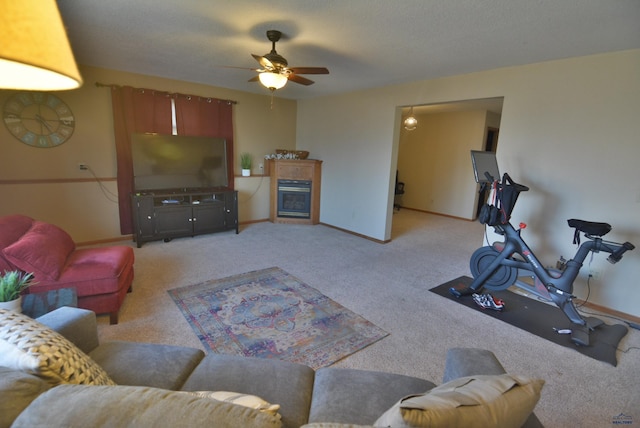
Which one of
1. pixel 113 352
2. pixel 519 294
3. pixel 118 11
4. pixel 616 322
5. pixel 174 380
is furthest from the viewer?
pixel 519 294

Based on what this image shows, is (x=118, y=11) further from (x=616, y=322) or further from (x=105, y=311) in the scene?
(x=616, y=322)

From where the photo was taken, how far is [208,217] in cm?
514

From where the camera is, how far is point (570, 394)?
2.02 metres

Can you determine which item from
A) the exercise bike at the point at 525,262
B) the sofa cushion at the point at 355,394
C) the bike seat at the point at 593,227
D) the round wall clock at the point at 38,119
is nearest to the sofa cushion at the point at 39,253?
the round wall clock at the point at 38,119

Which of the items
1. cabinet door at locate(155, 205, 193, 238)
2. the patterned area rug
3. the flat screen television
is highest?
the flat screen television

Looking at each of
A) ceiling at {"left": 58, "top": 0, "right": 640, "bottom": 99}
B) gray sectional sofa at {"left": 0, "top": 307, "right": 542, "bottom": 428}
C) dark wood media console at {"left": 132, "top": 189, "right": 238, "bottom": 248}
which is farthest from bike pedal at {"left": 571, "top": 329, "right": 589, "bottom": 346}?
dark wood media console at {"left": 132, "top": 189, "right": 238, "bottom": 248}

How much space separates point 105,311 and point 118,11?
2443 millimetres

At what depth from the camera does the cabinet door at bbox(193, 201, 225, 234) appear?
5.03m

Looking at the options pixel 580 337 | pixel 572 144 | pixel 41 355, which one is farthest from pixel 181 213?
pixel 572 144

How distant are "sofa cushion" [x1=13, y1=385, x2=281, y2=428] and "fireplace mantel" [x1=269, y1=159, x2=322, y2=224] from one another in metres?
5.59

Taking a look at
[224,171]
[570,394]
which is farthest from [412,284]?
[224,171]

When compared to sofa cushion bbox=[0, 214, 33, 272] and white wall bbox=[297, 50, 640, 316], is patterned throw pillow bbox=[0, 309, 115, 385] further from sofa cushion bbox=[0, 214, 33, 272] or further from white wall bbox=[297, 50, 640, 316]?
white wall bbox=[297, 50, 640, 316]

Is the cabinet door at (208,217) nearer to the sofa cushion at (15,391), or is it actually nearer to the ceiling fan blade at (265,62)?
the ceiling fan blade at (265,62)

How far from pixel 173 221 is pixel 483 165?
4.28 meters
